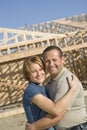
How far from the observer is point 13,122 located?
1123 cm

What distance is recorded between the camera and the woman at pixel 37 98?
2631 millimetres

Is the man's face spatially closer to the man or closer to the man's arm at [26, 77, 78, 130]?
the man

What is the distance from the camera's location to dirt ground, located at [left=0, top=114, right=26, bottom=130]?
10.3m

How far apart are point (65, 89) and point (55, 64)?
26 cm

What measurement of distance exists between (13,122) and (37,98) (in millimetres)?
8737

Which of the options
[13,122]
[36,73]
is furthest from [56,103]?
[13,122]

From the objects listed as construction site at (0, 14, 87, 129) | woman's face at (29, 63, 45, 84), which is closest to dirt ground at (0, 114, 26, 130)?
construction site at (0, 14, 87, 129)

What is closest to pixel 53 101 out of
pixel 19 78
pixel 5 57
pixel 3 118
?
pixel 3 118

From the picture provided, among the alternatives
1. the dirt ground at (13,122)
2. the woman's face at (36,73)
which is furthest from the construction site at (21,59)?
the woman's face at (36,73)

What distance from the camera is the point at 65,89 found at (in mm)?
2693

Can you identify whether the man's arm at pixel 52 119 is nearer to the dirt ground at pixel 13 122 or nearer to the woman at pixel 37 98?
the woman at pixel 37 98

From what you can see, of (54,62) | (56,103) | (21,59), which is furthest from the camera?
(21,59)

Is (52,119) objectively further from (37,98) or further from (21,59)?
(21,59)

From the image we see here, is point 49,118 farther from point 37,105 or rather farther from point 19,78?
point 19,78
